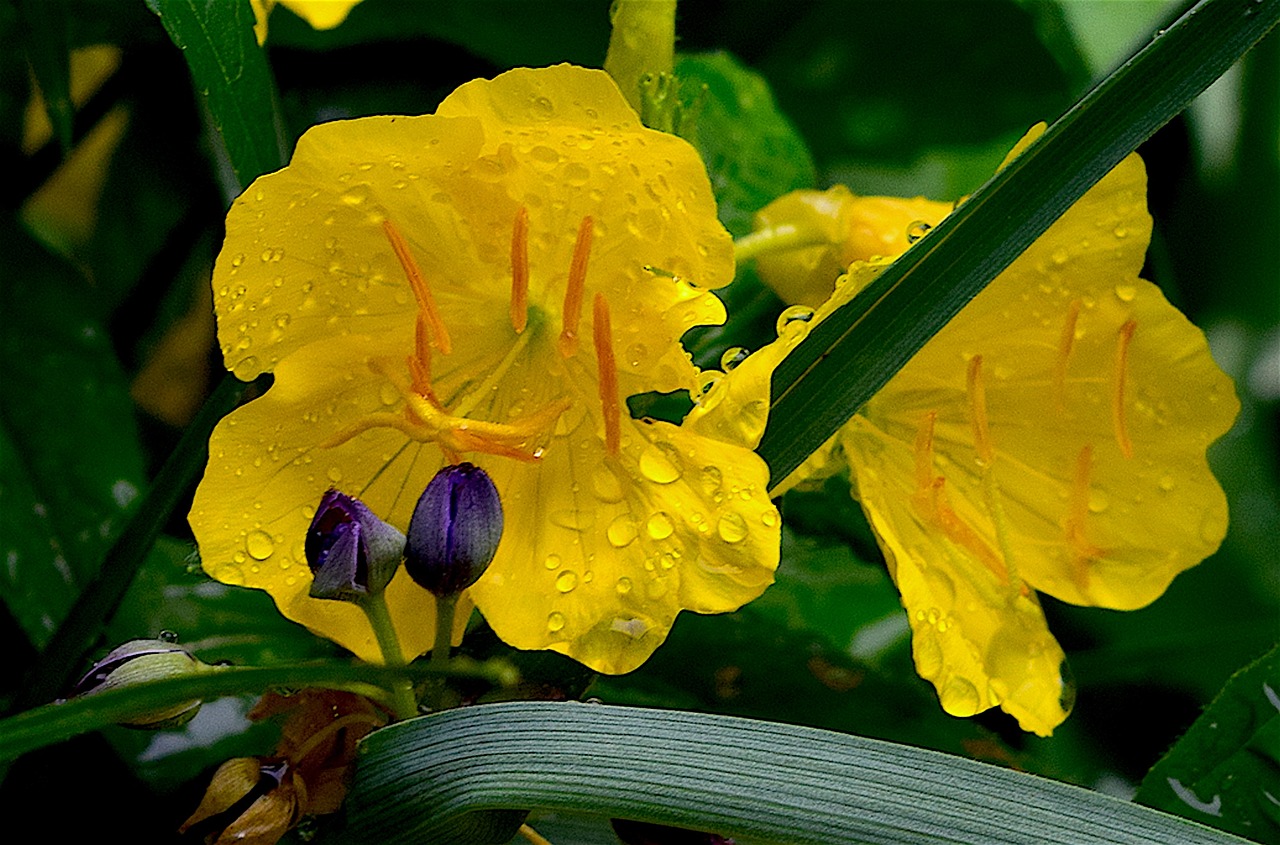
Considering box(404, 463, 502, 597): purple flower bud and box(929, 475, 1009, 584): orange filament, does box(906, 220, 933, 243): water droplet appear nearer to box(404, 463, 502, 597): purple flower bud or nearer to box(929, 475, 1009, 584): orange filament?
box(929, 475, 1009, 584): orange filament

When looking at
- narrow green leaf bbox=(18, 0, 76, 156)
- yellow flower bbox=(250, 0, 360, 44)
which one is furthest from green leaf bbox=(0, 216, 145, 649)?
yellow flower bbox=(250, 0, 360, 44)

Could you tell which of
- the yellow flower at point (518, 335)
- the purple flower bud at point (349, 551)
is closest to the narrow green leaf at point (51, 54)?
the yellow flower at point (518, 335)

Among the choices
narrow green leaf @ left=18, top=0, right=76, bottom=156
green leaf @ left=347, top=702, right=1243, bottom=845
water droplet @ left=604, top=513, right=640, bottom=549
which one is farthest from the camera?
narrow green leaf @ left=18, top=0, right=76, bottom=156

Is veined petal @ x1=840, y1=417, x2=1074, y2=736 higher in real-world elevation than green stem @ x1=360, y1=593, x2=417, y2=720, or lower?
lower

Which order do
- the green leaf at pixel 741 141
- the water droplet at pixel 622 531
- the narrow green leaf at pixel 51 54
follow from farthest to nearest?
the green leaf at pixel 741 141 → the narrow green leaf at pixel 51 54 → the water droplet at pixel 622 531

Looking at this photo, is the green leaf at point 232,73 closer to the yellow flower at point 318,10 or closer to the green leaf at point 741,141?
the yellow flower at point 318,10

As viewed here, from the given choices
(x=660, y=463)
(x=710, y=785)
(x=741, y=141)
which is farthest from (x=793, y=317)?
(x=741, y=141)
